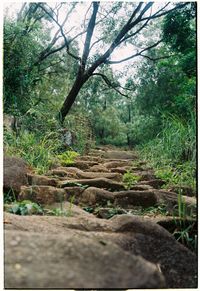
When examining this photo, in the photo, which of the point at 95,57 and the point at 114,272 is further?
the point at 95,57

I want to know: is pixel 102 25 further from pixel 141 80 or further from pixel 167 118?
pixel 167 118

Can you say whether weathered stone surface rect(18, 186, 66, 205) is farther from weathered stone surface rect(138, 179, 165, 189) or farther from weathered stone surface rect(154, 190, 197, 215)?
weathered stone surface rect(138, 179, 165, 189)

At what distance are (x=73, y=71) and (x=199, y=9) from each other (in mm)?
2061

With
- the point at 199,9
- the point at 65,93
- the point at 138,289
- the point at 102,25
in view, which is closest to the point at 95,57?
the point at 102,25

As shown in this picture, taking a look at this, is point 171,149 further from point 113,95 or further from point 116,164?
point 116,164

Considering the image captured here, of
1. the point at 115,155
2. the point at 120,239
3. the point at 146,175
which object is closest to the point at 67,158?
the point at 115,155

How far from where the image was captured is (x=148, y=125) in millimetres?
2893

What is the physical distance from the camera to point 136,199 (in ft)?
7.22

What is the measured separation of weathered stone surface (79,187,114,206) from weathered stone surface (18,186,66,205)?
162mm

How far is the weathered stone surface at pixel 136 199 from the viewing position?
2195mm

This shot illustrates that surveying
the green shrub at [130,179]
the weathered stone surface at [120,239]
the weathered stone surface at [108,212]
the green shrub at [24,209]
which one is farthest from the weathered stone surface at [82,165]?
the weathered stone surface at [120,239]

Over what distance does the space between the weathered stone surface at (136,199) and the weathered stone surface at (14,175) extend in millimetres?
580

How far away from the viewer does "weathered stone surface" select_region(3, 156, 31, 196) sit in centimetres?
213

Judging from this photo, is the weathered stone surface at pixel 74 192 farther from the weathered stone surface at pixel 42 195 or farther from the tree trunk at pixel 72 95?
the tree trunk at pixel 72 95
